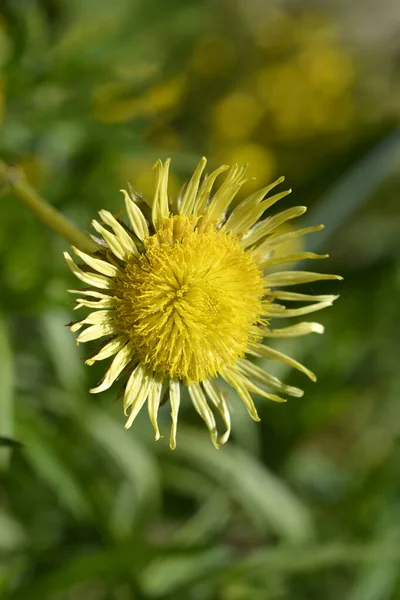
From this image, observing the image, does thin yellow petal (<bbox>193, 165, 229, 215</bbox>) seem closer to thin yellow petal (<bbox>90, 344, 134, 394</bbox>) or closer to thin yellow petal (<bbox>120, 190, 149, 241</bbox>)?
thin yellow petal (<bbox>120, 190, 149, 241</bbox>)

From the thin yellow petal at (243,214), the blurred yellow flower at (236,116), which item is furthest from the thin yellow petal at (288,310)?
the blurred yellow flower at (236,116)

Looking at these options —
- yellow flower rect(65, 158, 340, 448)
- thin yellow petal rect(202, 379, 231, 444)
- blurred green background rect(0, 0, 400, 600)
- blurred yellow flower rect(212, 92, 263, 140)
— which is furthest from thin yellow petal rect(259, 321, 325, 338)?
blurred yellow flower rect(212, 92, 263, 140)

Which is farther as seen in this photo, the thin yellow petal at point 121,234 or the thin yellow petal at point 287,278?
the thin yellow petal at point 287,278

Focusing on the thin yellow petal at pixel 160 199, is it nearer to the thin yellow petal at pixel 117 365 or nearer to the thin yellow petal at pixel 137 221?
the thin yellow petal at pixel 137 221

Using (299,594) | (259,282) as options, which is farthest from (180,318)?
(299,594)

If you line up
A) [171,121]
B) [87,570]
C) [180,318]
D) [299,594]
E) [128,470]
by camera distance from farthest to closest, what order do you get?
[171,121] < [299,594] < [128,470] < [87,570] < [180,318]

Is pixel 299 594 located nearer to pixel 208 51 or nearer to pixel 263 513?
pixel 263 513
